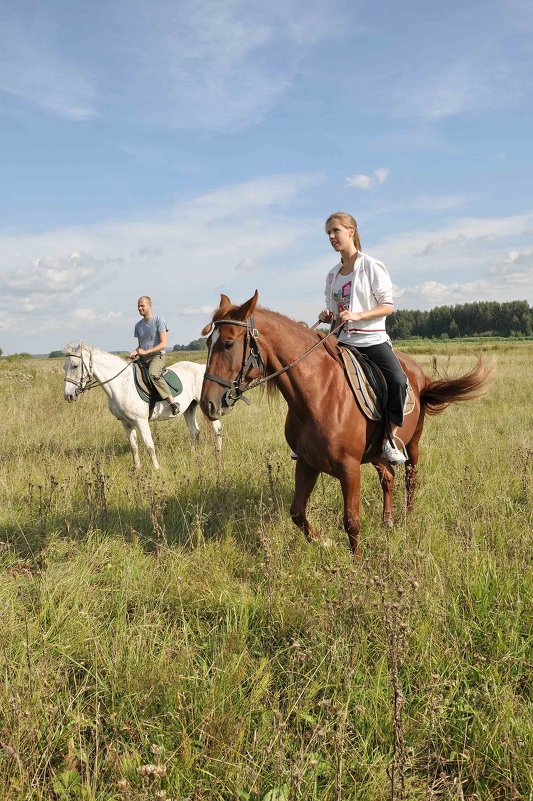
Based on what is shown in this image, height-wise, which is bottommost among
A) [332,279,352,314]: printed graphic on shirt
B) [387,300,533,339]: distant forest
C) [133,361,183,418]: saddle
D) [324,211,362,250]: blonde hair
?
[133,361,183,418]: saddle

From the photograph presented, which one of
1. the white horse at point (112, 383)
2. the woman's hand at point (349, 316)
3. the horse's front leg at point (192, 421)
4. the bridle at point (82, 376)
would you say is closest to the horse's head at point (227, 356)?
the woman's hand at point (349, 316)

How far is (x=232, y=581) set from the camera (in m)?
3.72

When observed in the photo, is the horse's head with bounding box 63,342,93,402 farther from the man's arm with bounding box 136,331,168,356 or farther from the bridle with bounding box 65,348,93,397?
the man's arm with bounding box 136,331,168,356

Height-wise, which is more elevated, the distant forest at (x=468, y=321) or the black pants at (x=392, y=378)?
the distant forest at (x=468, y=321)

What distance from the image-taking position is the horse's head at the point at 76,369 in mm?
8617

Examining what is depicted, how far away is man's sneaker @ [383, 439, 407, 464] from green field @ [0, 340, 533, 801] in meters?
0.62

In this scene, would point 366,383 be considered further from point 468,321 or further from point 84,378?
point 468,321

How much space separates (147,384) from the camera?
905 cm

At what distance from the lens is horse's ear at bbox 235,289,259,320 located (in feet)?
11.4

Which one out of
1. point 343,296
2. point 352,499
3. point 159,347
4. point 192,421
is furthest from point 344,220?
point 192,421

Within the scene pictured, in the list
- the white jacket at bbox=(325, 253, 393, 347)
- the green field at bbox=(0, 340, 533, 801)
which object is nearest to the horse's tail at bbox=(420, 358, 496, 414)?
the green field at bbox=(0, 340, 533, 801)

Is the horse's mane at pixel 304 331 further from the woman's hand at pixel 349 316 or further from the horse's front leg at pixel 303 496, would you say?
the horse's front leg at pixel 303 496

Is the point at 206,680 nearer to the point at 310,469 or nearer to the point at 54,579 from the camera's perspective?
the point at 54,579

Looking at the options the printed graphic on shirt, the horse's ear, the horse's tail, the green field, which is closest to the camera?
the green field
